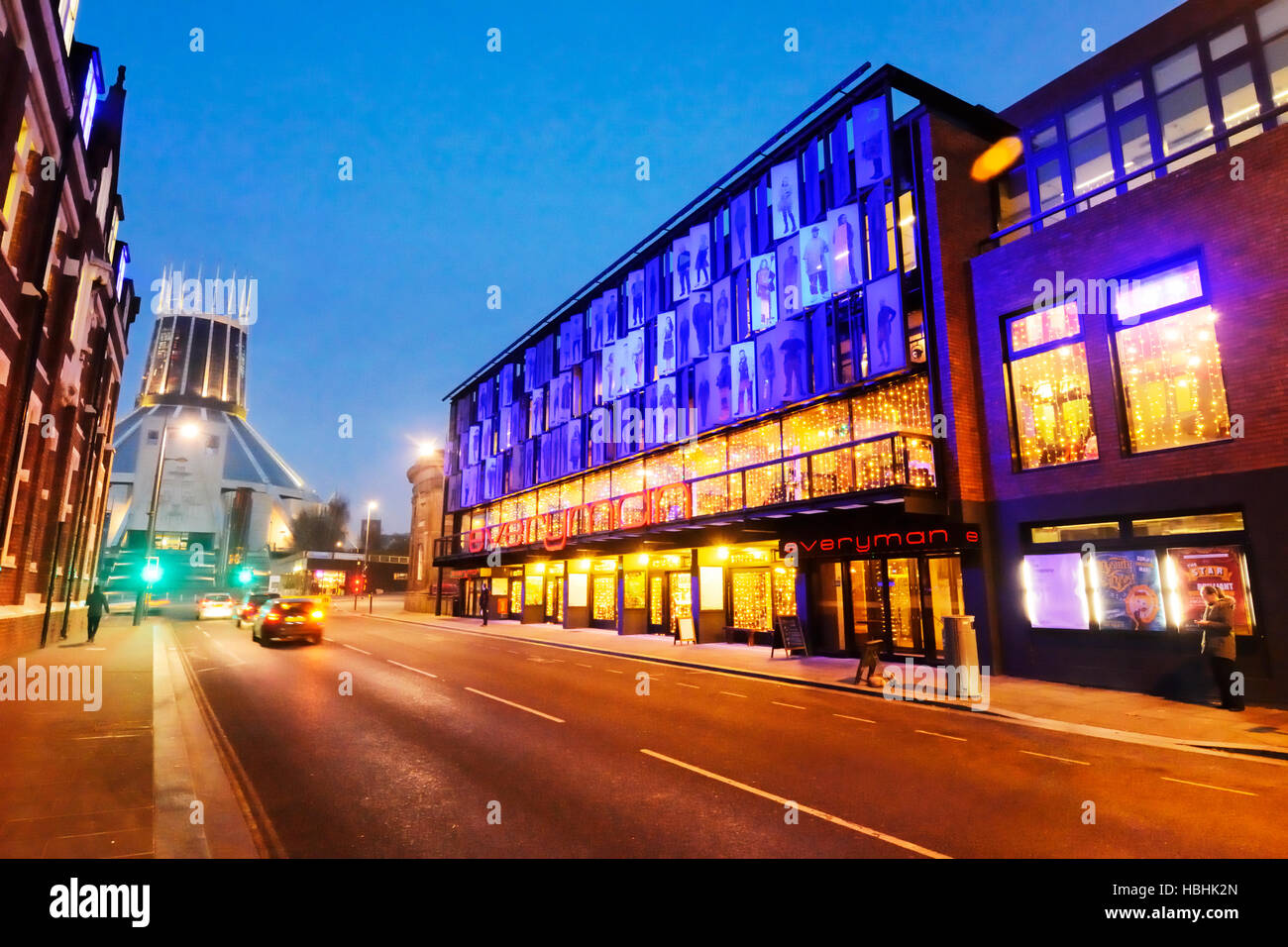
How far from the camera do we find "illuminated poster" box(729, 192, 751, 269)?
922 inches

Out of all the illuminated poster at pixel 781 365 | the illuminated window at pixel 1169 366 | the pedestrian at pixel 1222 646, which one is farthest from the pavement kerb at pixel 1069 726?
the illuminated poster at pixel 781 365

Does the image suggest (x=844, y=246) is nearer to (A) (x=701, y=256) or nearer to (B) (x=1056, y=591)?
(A) (x=701, y=256)

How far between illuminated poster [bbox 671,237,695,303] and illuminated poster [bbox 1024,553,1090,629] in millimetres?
17125

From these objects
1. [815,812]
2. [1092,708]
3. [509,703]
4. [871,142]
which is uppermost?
[871,142]

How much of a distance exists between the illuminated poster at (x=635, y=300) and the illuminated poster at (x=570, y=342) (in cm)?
494

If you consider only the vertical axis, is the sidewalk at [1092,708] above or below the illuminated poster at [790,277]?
below

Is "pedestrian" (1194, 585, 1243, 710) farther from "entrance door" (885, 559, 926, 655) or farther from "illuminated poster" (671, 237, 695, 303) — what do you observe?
"illuminated poster" (671, 237, 695, 303)

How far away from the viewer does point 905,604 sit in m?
16.9

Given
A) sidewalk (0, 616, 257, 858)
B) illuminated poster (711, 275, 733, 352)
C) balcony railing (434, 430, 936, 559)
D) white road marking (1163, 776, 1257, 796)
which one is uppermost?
illuminated poster (711, 275, 733, 352)

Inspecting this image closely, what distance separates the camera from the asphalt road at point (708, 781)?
5.04m

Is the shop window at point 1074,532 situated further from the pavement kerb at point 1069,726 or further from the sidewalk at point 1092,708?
the pavement kerb at point 1069,726

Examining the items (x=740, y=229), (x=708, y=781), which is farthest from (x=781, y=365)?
(x=708, y=781)

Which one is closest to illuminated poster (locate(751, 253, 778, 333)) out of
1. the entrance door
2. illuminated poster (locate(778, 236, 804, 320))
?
illuminated poster (locate(778, 236, 804, 320))

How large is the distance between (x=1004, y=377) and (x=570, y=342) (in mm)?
24210
